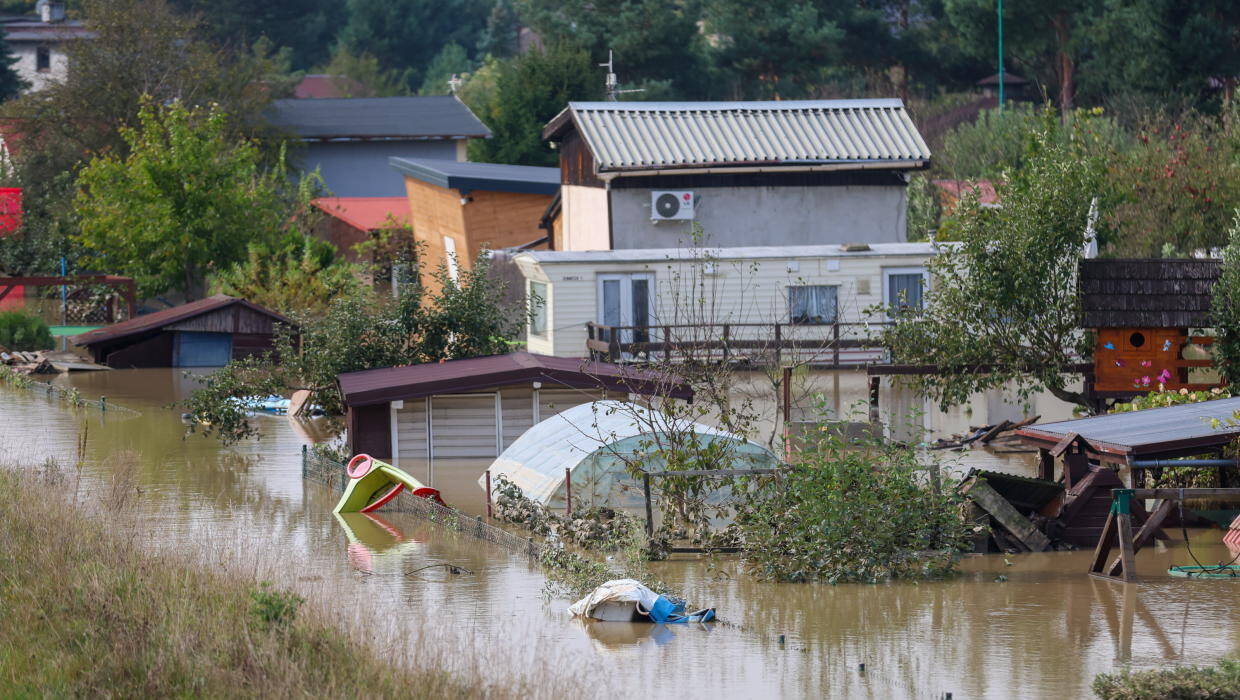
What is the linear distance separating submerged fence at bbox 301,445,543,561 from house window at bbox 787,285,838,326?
11.7 m

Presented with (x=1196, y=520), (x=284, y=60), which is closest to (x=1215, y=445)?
(x=1196, y=520)

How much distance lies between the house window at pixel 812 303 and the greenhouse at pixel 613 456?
11.6 m

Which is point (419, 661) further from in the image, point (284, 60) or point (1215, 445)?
point (284, 60)

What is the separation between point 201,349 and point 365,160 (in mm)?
27309

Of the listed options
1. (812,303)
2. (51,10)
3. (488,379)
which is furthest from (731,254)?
(51,10)

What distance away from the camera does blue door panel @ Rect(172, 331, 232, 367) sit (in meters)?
40.3

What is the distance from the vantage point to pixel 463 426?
86.5 feet

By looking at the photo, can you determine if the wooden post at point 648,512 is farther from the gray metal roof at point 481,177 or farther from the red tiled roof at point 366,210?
the red tiled roof at point 366,210

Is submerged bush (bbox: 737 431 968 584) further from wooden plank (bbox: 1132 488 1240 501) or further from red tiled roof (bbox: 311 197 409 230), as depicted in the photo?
red tiled roof (bbox: 311 197 409 230)

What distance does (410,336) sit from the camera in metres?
28.8

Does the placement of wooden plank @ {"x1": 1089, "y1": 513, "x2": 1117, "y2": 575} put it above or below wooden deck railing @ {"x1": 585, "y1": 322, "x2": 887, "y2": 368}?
below

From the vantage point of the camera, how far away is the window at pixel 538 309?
33156 millimetres

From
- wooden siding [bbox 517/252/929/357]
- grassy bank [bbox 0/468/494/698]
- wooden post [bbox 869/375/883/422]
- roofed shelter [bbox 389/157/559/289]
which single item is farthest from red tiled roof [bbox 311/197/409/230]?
grassy bank [bbox 0/468/494/698]

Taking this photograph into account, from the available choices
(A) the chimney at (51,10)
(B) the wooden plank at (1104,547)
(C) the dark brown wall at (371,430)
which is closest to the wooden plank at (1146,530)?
(B) the wooden plank at (1104,547)
